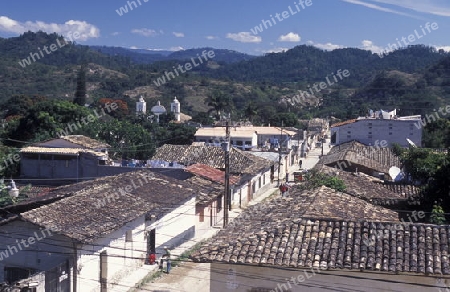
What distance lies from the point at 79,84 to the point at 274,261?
63910 millimetres

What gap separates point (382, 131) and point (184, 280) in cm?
3340

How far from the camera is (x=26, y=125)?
46062 mm

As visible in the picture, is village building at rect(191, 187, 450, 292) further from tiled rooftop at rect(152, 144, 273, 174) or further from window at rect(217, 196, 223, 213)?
tiled rooftop at rect(152, 144, 273, 174)

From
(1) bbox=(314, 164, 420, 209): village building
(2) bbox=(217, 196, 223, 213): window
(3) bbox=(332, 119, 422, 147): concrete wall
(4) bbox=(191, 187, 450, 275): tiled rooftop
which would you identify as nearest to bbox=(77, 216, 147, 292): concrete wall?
(4) bbox=(191, 187, 450, 275): tiled rooftop

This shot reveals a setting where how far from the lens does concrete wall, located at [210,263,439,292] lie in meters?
10.4

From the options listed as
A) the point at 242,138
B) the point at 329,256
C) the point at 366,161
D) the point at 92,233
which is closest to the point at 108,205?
the point at 92,233

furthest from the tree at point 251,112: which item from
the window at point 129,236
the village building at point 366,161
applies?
the window at point 129,236

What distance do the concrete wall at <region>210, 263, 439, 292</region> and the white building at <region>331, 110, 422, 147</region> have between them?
120 ft

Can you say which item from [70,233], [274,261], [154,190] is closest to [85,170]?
[154,190]

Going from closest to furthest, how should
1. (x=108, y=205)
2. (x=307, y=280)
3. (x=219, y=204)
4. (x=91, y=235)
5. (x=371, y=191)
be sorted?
(x=307, y=280) → (x=91, y=235) → (x=108, y=205) → (x=371, y=191) → (x=219, y=204)

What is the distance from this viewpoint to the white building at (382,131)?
153 feet

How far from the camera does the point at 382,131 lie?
46938 millimetres

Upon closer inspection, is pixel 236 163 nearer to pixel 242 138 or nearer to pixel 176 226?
pixel 176 226

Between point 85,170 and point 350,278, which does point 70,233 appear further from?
point 85,170
